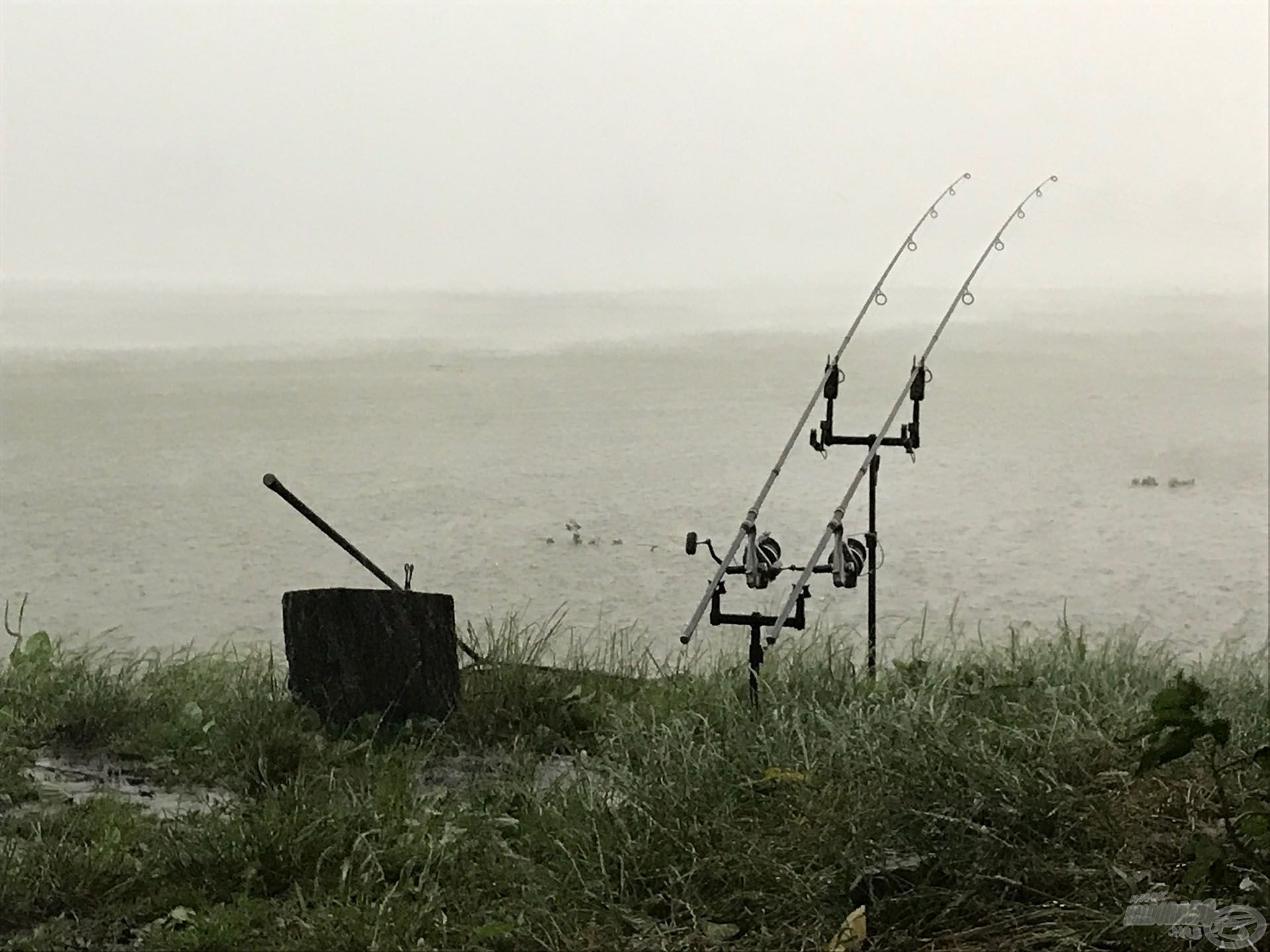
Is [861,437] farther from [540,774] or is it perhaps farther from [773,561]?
[540,774]

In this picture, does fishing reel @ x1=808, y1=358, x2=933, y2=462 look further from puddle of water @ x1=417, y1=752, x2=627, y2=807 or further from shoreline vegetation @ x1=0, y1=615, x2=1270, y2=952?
puddle of water @ x1=417, y1=752, x2=627, y2=807

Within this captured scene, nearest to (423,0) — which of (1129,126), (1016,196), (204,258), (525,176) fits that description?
(525,176)

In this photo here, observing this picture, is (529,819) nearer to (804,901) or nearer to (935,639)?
(804,901)

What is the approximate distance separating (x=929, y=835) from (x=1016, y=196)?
138 cm

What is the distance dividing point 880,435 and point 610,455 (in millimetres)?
616

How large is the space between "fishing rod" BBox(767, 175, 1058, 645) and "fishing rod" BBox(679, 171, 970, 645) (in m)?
0.07

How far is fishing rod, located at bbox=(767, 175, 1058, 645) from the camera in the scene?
1.98 metres

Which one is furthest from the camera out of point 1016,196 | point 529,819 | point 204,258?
point 1016,196

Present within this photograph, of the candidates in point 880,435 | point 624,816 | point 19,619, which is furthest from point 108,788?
point 880,435

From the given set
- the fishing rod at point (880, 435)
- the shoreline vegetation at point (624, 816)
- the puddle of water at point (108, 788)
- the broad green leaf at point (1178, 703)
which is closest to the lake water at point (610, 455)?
the fishing rod at point (880, 435)

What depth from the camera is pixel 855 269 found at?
2.64 metres

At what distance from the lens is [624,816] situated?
1.82 metres

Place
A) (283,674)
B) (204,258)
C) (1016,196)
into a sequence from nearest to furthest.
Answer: (283,674) → (204,258) → (1016,196)

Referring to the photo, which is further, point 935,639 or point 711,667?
point 935,639
